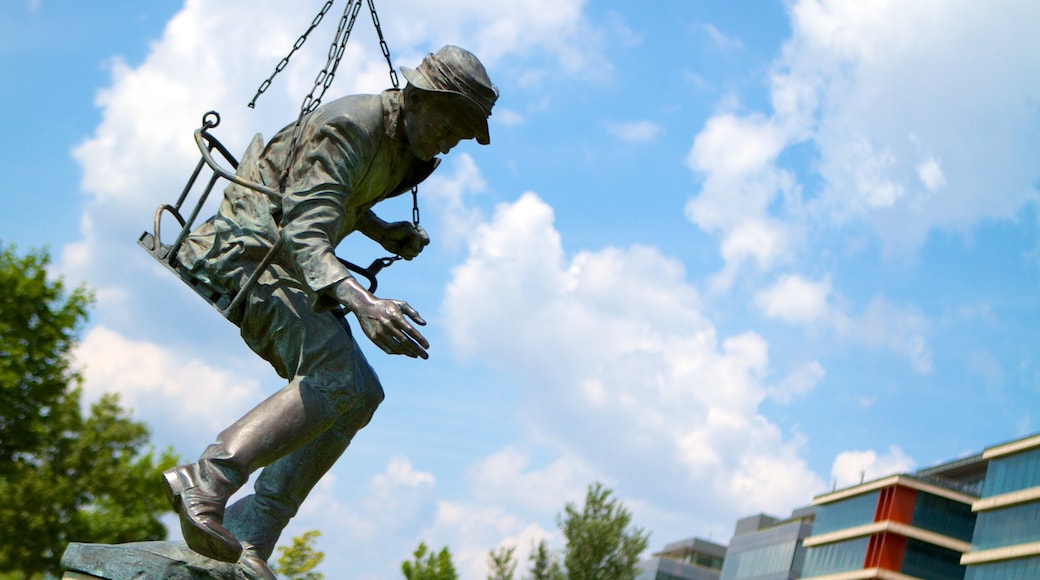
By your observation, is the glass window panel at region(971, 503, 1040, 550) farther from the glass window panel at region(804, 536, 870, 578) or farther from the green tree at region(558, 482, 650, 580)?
the green tree at region(558, 482, 650, 580)

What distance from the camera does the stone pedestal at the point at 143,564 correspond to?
4449 millimetres

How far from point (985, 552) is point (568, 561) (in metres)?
25.6

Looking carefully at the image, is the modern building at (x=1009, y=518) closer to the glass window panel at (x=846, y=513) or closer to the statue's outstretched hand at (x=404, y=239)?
the glass window panel at (x=846, y=513)

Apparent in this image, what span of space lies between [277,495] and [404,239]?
1514 millimetres

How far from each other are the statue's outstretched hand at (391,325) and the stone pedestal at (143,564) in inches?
42.4

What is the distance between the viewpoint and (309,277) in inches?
180

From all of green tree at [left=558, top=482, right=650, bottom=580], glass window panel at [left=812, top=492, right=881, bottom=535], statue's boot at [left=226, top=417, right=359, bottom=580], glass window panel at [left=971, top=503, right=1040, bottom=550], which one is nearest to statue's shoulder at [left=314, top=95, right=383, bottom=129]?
statue's boot at [left=226, top=417, right=359, bottom=580]

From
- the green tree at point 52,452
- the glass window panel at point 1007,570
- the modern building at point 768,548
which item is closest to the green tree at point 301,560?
the green tree at point 52,452

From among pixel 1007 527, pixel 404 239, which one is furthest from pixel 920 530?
pixel 404 239

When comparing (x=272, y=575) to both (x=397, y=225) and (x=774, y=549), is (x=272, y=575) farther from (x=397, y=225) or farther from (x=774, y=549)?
(x=774, y=549)

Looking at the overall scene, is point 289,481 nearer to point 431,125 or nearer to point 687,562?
point 431,125

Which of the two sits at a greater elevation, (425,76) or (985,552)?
(985,552)

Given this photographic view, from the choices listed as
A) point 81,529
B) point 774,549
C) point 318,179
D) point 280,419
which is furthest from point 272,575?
point 774,549

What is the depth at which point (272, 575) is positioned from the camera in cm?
472
